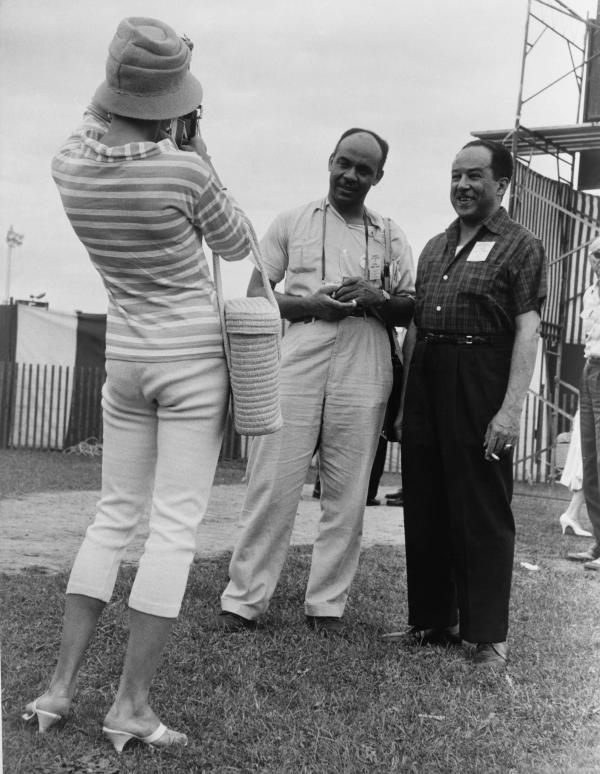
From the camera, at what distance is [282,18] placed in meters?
3.38

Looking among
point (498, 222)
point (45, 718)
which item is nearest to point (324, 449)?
point (498, 222)

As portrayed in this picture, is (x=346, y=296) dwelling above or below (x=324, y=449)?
above

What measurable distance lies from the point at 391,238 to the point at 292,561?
2041mm

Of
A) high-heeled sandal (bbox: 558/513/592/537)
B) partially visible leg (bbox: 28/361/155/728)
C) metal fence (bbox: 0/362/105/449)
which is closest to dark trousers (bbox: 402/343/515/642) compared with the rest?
partially visible leg (bbox: 28/361/155/728)

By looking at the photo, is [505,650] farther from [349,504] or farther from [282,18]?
[282,18]

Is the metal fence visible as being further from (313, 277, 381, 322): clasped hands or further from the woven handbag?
the woven handbag

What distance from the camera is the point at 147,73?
2494 mm

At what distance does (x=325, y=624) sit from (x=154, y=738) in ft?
4.60

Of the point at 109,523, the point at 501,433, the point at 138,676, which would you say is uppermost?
the point at 501,433

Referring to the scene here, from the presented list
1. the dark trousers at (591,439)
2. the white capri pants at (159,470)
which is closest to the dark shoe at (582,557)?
the dark trousers at (591,439)

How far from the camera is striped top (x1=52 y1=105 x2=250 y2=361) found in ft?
8.13

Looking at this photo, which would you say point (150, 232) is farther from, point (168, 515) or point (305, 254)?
point (305, 254)

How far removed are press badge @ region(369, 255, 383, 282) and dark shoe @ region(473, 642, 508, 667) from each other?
154 cm

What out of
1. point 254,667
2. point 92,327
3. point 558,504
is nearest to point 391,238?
point 254,667
